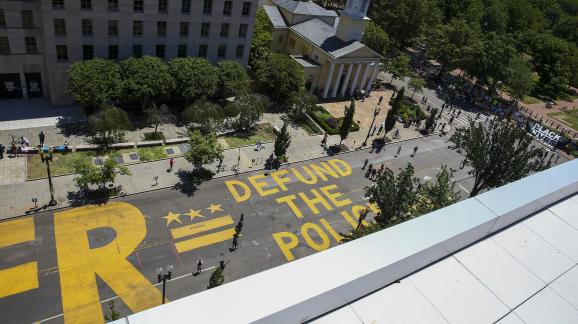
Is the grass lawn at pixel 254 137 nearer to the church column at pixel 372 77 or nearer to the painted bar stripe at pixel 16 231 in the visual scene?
the painted bar stripe at pixel 16 231

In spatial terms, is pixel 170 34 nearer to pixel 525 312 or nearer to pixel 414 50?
pixel 525 312

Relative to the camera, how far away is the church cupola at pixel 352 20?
6525 cm

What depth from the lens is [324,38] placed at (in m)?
68.6

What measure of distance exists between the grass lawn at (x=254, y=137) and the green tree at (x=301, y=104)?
15.3 ft

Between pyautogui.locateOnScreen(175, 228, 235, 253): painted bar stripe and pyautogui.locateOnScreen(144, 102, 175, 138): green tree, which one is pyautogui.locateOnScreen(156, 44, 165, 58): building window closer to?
pyautogui.locateOnScreen(144, 102, 175, 138): green tree

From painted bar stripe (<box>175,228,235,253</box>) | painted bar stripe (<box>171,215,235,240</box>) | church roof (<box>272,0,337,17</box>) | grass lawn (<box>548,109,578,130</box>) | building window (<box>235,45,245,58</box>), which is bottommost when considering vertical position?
grass lawn (<box>548,109,578,130</box>)

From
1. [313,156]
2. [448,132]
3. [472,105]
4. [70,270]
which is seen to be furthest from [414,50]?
[70,270]

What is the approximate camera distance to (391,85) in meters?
81.6

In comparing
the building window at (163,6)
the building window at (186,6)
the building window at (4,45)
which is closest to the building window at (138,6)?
the building window at (163,6)

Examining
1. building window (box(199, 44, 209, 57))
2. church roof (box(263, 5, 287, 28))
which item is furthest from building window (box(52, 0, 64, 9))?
church roof (box(263, 5, 287, 28))

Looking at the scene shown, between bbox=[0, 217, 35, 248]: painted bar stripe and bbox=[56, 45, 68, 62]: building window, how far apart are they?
21072 millimetres

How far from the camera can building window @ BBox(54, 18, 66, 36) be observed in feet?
145

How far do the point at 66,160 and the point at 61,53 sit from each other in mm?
13600

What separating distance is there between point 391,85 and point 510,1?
7775 cm
